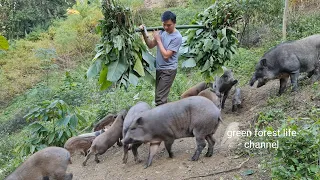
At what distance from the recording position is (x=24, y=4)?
25.0 meters

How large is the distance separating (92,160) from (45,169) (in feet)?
4.87

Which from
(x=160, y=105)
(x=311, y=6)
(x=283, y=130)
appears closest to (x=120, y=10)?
(x=160, y=105)

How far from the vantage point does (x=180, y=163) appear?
20.6 feet

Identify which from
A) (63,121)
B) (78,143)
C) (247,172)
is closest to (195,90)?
(78,143)

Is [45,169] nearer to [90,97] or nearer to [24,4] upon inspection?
[90,97]

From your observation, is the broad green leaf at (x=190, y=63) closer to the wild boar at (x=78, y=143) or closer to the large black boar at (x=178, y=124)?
the large black boar at (x=178, y=124)

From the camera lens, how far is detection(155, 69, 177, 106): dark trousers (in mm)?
6852

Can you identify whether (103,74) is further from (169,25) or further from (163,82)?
(169,25)

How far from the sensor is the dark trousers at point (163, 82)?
6.85m

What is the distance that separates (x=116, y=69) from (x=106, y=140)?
5.20ft

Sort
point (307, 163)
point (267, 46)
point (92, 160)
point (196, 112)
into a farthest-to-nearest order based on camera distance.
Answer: point (267, 46) < point (92, 160) < point (196, 112) < point (307, 163)

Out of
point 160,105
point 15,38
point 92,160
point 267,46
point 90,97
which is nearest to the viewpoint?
point 160,105

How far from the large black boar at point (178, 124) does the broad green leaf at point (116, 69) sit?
2.66 ft

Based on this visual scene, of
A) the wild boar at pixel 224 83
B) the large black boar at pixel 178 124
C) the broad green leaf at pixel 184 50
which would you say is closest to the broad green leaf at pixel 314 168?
the large black boar at pixel 178 124
